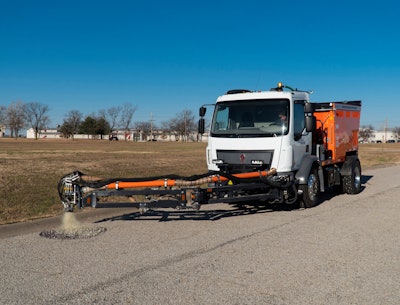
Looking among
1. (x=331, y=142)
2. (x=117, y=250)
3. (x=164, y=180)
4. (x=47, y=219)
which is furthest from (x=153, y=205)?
(x=331, y=142)

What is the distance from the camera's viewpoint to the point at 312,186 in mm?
9820

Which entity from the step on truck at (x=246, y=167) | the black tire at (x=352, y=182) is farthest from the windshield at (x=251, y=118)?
the black tire at (x=352, y=182)

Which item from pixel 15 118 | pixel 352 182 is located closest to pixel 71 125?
pixel 15 118

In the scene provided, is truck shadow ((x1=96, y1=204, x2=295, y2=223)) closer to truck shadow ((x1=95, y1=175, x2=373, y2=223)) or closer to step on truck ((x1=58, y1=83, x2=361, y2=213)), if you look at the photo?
truck shadow ((x1=95, y1=175, x2=373, y2=223))

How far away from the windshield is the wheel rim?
1.64m

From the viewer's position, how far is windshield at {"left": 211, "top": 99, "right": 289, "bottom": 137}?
8928mm

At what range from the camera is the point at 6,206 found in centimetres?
947

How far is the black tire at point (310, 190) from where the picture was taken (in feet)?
30.8

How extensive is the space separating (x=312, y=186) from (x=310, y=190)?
0.17m

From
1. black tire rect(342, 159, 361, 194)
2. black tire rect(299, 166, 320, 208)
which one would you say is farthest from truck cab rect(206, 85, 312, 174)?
black tire rect(342, 159, 361, 194)

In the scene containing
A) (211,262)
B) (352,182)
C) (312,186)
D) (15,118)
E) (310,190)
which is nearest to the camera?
(211,262)

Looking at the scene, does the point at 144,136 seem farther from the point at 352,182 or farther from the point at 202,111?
the point at 202,111

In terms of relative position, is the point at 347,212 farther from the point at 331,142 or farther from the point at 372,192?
the point at 372,192

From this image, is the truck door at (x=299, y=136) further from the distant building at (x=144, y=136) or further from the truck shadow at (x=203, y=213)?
the distant building at (x=144, y=136)
